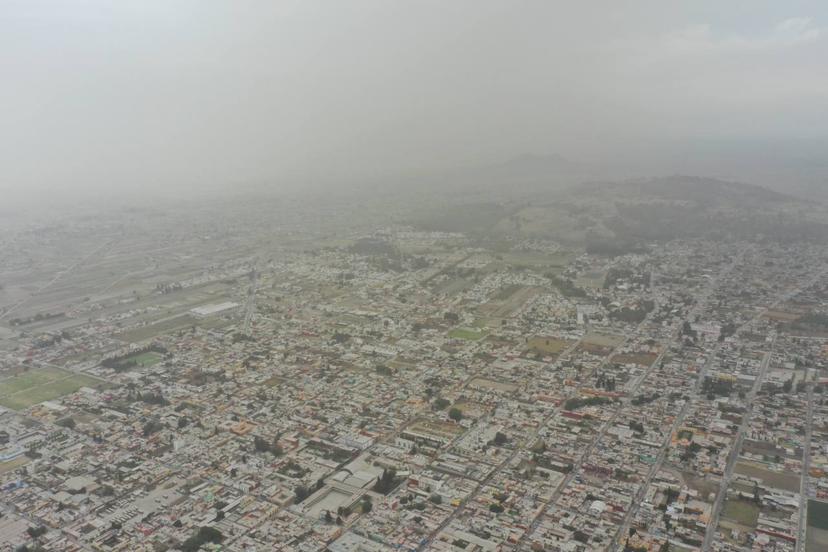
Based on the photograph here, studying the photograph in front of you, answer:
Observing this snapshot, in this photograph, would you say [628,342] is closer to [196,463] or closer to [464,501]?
[464,501]

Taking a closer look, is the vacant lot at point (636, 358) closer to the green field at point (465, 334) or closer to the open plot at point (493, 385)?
the open plot at point (493, 385)

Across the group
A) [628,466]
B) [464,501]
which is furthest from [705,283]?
[464,501]

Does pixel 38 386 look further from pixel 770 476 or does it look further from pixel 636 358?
pixel 770 476

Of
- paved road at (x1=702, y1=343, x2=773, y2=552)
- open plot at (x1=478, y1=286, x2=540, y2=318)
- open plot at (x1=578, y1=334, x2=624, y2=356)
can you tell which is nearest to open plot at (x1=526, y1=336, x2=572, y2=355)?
open plot at (x1=578, y1=334, x2=624, y2=356)

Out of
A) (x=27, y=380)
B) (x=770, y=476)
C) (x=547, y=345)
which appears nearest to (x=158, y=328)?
(x=27, y=380)

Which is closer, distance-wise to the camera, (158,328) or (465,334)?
(465,334)

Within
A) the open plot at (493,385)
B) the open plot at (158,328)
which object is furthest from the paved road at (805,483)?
the open plot at (158,328)
